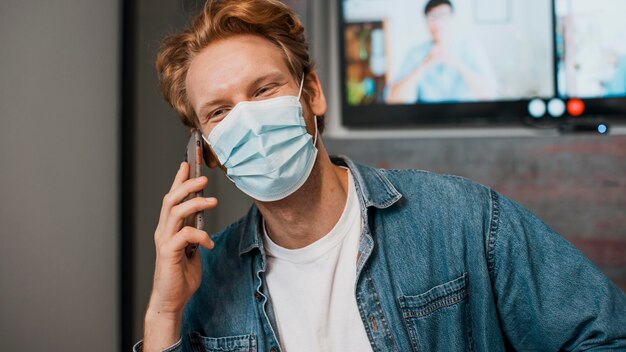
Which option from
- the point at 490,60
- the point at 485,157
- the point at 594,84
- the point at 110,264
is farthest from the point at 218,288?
the point at 594,84

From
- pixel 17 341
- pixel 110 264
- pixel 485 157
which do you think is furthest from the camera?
pixel 485 157

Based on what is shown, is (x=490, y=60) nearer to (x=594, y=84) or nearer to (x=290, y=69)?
(x=594, y=84)

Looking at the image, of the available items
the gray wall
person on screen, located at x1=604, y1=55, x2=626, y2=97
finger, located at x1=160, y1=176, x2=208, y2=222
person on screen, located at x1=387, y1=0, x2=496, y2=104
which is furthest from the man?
person on screen, located at x1=604, y1=55, x2=626, y2=97

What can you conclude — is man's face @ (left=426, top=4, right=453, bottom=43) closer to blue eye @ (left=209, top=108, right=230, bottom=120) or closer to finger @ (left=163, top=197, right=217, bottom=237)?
blue eye @ (left=209, top=108, right=230, bottom=120)

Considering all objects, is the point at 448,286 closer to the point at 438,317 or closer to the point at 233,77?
the point at 438,317

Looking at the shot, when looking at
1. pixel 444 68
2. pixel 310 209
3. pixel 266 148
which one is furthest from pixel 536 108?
pixel 266 148

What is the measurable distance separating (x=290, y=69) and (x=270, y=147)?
0.24 meters

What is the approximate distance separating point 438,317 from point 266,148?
1.63ft

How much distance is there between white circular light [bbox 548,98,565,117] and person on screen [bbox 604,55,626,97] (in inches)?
6.3

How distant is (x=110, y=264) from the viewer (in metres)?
1.41

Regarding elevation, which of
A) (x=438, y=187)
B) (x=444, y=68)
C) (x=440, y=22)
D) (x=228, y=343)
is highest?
(x=440, y=22)

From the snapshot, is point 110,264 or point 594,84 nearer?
point 110,264

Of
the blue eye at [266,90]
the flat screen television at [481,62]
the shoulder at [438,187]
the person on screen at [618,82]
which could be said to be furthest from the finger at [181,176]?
the person on screen at [618,82]

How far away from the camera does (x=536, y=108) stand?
2.29 m
